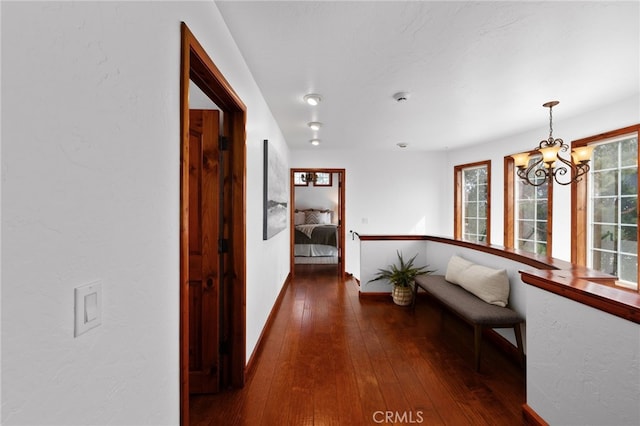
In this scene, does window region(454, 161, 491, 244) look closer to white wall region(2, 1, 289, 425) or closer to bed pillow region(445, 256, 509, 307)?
bed pillow region(445, 256, 509, 307)

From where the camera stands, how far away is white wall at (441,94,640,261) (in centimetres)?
278

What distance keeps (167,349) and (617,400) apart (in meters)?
1.83

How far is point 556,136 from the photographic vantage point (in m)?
3.45

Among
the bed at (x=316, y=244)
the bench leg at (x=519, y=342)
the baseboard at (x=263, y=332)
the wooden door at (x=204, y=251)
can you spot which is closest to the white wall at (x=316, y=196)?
the bed at (x=316, y=244)

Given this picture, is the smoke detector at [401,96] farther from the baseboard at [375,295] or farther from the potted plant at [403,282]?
the baseboard at [375,295]

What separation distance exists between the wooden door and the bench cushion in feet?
6.23

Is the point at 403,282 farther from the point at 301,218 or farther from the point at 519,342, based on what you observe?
the point at 301,218

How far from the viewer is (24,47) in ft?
1.66

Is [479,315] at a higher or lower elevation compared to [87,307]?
lower

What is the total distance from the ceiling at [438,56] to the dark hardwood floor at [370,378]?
2.25 meters

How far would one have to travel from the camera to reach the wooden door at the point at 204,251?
1801 mm

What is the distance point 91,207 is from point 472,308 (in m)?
2.50

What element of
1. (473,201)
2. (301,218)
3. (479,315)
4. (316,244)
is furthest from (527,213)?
(301,218)

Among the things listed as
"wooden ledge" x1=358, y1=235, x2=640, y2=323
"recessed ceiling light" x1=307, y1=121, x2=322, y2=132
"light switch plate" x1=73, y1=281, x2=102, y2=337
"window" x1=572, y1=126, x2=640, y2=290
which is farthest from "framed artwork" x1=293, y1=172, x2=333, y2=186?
"light switch plate" x1=73, y1=281, x2=102, y2=337
